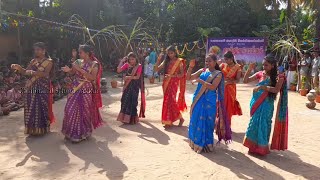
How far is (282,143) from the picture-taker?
4805 millimetres

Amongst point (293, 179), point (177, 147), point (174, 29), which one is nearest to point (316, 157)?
point (293, 179)

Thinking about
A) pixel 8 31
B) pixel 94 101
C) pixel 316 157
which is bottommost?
pixel 316 157

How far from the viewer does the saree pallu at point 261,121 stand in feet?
15.3

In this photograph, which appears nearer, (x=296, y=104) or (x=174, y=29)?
(x=296, y=104)

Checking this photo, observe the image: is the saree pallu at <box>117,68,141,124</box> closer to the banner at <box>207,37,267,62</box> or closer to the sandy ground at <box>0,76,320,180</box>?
the sandy ground at <box>0,76,320,180</box>

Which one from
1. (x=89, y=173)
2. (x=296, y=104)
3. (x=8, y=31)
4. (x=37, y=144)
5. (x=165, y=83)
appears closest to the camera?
(x=89, y=173)

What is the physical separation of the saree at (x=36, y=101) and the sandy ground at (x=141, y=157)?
0.72ft

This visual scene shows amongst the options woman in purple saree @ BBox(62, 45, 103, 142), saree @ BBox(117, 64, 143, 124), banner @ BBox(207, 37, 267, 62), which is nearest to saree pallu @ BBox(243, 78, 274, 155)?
woman in purple saree @ BBox(62, 45, 103, 142)

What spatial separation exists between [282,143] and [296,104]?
5.25 metres

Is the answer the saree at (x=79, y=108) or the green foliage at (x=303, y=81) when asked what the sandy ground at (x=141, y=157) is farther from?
the green foliage at (x=303, y=81)

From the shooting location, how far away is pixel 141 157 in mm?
4680

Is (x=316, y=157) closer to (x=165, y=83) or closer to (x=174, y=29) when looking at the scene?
(x=165, y=83)

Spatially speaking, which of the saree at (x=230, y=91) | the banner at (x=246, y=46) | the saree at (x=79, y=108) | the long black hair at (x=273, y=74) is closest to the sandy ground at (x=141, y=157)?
the saree at (x=79, y=108)

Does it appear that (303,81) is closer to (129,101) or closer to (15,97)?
(129,101)
